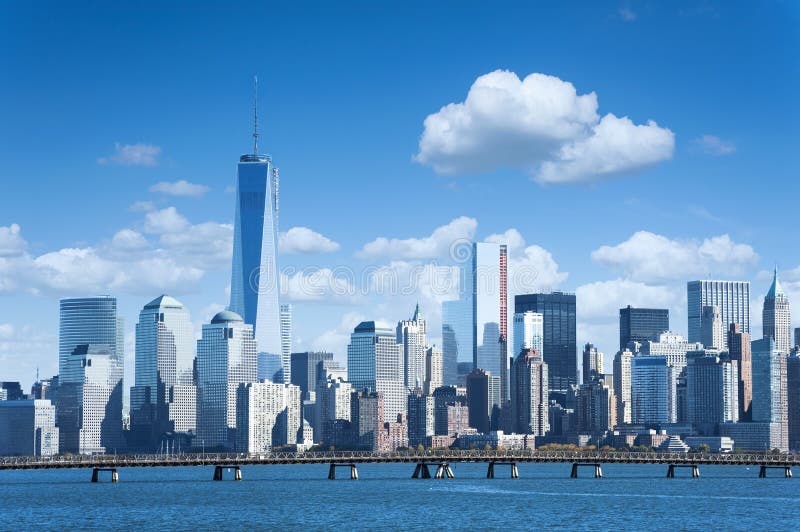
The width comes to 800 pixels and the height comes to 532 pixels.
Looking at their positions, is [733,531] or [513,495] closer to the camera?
[733,531]

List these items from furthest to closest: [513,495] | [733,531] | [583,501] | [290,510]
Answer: [513,495] → [583,501] → [290,510] → [733,531]

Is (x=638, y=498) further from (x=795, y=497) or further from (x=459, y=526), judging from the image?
(x=459, y=526)

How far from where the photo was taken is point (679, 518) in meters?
155

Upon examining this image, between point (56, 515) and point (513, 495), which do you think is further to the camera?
point (513, 495)

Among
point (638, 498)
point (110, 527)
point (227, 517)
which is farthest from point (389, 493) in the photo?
point (110, 527)

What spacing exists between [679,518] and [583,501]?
27916mm

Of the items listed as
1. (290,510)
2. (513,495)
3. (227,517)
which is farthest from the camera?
(513,495)

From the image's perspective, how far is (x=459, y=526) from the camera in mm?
142500

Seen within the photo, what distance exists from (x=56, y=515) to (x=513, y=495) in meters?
61.1

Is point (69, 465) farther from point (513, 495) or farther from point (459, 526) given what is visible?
point (459, 526)

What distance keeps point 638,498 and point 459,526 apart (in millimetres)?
51779

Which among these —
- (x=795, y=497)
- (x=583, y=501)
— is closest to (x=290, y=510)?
(x=583, y=501)

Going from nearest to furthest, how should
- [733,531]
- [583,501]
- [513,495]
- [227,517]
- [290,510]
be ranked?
1. [733,531]
2. [227,517]
3. [290,510]
4. [583,501]
5. [513,495]

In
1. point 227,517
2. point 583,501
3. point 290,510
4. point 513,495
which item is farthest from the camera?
point 513,495
